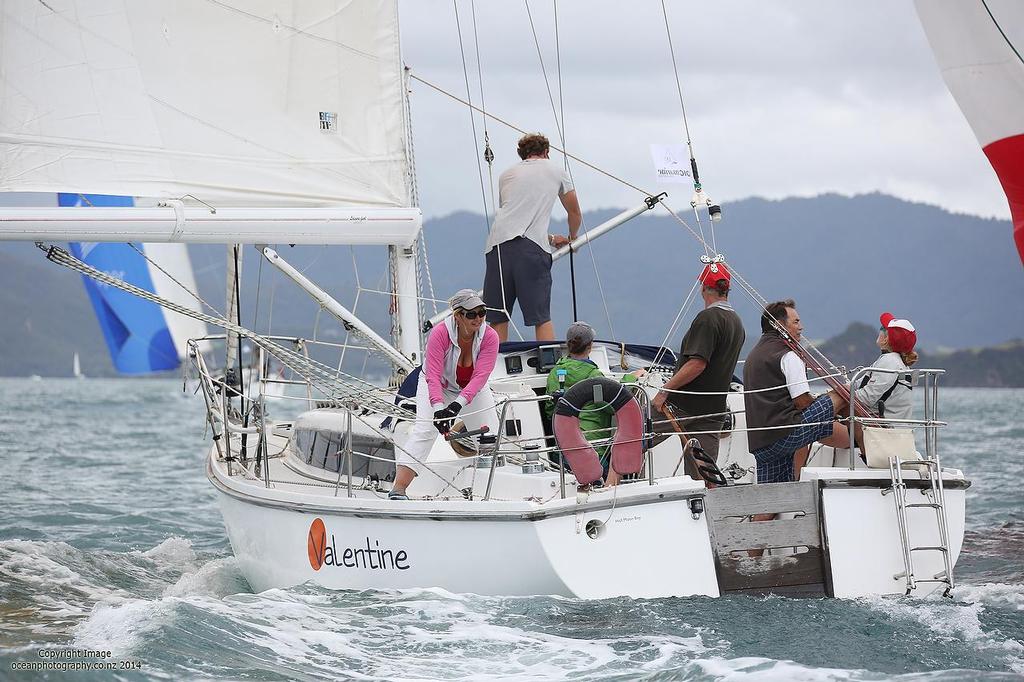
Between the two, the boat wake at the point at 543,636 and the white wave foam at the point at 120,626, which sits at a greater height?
the white wave foam at the point at 120,626

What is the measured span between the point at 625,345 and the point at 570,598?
10.4 ft

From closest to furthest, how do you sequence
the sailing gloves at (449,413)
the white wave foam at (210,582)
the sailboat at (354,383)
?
the sailboat at (354,383)
the sailing gloves at (449,413)
the white wave foam at (210,582)

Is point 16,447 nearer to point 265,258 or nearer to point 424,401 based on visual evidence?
point 265,258

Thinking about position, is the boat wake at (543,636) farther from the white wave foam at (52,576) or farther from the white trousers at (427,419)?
the white trousers at (427,419)

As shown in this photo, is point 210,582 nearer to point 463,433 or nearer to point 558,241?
point 463,433

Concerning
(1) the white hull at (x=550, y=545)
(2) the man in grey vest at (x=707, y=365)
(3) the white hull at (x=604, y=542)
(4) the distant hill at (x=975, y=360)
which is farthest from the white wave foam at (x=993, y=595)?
(4) the distant hill at (x=975, y=360)

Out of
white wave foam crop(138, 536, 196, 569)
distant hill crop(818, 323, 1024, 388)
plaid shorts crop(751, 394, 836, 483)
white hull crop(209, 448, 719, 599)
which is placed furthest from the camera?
distant hill crop(818, 323, 1024, 388)

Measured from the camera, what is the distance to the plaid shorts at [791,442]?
7.78 meters

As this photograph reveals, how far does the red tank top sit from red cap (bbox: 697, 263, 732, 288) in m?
1.57

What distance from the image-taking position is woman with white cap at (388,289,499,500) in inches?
308

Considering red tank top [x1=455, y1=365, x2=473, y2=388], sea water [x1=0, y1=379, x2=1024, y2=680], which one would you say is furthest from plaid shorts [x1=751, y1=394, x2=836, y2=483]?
red tank top [x1=455, y1=365, x2=473, y2=388]

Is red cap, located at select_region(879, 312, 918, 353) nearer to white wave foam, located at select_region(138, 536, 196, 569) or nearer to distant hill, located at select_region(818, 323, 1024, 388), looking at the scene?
white wave foam, located at select_region(138, 536, 196, 569)

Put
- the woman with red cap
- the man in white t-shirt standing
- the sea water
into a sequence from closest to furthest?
the sea water, the woman with red cap, the man in white t-shirt standing

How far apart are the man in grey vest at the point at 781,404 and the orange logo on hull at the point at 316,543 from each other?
107 inches
